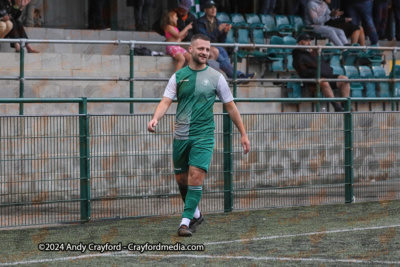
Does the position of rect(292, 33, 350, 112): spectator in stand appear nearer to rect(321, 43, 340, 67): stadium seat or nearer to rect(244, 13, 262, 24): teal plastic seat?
rect(321, 43, 340, 67): stadium seat

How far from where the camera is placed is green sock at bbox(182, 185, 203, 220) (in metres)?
9.08

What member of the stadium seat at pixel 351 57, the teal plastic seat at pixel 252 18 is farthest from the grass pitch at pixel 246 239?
the teal plastic seat at pixel 252 18

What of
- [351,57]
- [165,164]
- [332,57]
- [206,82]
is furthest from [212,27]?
[206,82]

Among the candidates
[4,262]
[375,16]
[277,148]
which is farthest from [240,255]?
[375,16]

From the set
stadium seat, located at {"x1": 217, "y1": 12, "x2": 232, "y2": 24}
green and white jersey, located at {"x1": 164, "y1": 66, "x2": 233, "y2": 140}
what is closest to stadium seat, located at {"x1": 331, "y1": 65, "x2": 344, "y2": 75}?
stadium seat, located at {"x1": 217, "y1": 12, "x2": 232, "y2": 24}

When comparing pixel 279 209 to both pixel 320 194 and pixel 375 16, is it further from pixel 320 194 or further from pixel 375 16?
pixel 375 16

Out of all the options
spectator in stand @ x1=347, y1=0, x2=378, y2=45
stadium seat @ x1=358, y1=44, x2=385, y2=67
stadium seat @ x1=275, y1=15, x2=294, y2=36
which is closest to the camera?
stadium seat @ x1=358, y1=44, x2=385, y2=67

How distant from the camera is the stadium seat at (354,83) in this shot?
1723cm

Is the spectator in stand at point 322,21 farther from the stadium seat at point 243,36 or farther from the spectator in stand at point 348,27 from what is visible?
the stadium seat at point 243,36

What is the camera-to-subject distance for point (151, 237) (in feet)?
29.6

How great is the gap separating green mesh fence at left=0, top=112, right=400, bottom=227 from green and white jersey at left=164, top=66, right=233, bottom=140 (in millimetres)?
1758

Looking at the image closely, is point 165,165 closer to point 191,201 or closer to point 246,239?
point 191,201

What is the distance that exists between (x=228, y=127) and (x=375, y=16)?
40.3 ft

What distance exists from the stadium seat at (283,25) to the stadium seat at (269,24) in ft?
0.38
